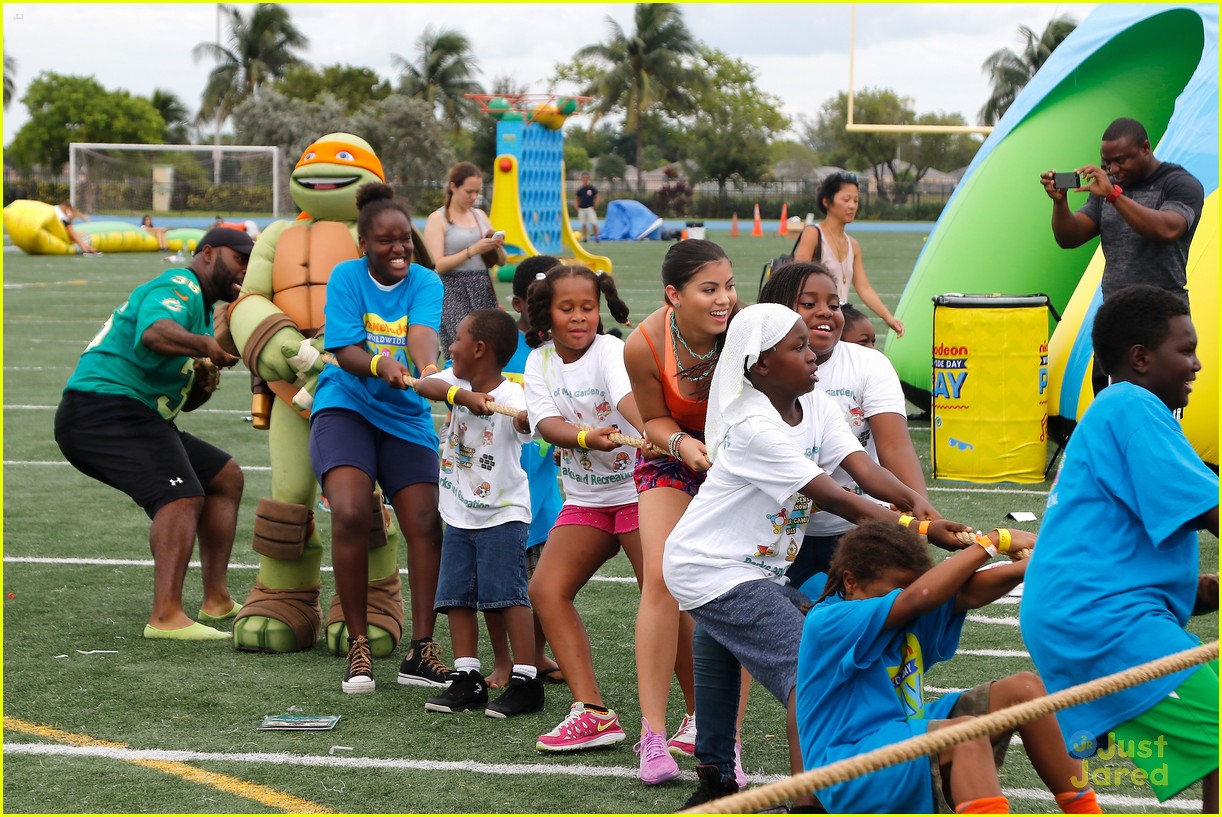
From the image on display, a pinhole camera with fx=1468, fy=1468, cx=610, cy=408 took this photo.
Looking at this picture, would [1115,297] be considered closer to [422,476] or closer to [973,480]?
[422,476]

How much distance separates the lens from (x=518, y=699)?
5.28 meters

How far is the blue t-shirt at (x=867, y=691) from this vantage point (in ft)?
10.7

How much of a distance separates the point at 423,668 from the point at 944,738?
10.4 feet

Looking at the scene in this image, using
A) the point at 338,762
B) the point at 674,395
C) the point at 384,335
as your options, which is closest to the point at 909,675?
the point at 674,395

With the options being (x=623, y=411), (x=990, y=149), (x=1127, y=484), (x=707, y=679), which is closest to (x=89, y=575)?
(x=623, y=411)

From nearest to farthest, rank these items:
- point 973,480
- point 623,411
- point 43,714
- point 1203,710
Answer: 1. point 1203,710
2. point 623,411
3. point 43,714
4. point 973,480

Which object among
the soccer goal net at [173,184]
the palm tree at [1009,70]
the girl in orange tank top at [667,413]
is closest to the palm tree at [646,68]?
the palm tree at [1009,70]

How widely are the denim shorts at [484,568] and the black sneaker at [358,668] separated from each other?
37 centimetres

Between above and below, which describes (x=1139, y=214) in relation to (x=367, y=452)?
above

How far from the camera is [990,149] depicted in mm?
11430

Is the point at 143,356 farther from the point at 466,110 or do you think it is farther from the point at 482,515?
the point at 466,110

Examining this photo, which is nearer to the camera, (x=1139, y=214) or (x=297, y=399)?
(x=297, y=399)

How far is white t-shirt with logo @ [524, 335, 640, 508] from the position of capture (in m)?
5.00

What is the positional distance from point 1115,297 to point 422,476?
304cm
